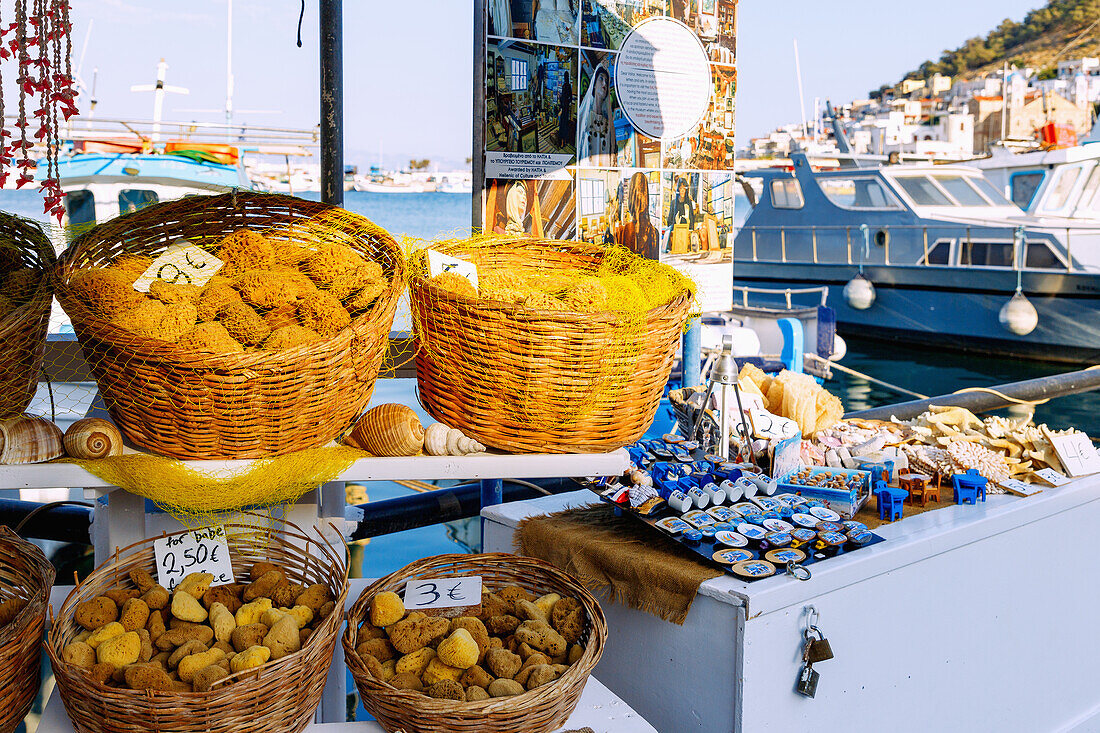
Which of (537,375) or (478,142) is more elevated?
(478,142)

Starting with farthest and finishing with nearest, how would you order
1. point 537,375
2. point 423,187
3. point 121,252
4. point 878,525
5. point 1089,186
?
point 423,187 < point 1089,186 < point 878,525 < point 121,252 < point 537,375

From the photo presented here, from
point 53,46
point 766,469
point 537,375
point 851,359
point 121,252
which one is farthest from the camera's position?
point 851,359

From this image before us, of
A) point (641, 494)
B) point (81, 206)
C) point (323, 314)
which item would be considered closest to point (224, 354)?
point (323, 314)

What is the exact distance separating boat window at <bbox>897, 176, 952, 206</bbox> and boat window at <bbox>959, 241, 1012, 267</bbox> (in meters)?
1.04

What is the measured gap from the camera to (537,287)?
5.65 ft

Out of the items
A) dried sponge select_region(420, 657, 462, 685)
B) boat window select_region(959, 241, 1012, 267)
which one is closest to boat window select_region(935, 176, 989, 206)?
boat window select_region(959, 241, 1012, 267)

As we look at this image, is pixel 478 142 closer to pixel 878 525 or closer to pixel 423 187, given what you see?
pixel 878 525

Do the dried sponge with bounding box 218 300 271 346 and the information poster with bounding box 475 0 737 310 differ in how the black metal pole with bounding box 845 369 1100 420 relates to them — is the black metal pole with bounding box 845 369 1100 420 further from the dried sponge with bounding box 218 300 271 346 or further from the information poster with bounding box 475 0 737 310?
the dried sponge with bounding box 218 300 271 346

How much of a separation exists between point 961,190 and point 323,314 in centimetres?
1296

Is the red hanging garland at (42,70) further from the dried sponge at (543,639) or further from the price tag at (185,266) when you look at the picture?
the dried sponge at (543,639)

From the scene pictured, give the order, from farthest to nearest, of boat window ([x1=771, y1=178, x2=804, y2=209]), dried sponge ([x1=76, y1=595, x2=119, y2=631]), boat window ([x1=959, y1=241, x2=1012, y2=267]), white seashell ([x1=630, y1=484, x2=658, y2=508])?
boat window ([x1=771, y1=178, x2=804, y2=209]) → boat window ([x1=959, y1=241, x2=1012, y2=267]) → white seashell ([x1=630, y1=484, x2=658, y2=508]) → dried sponge ([x1=76, y1=595, x2=119, y2=631])

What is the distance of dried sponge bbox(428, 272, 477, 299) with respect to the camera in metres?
1.49

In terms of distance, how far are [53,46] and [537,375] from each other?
1195 millimetres

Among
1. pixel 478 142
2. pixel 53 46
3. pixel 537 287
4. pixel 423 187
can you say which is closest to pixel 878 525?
pixel 537 287
